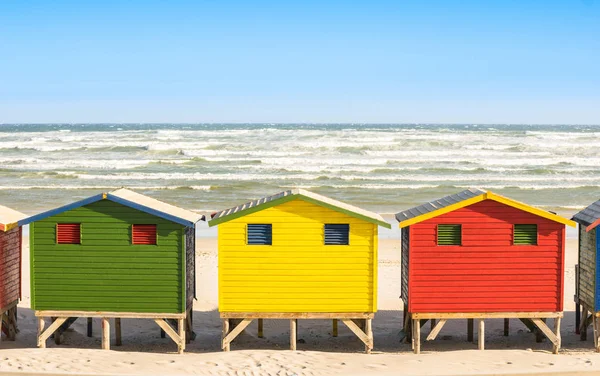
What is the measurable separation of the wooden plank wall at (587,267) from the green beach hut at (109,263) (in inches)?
356

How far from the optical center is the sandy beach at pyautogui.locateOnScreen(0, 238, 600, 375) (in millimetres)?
16531

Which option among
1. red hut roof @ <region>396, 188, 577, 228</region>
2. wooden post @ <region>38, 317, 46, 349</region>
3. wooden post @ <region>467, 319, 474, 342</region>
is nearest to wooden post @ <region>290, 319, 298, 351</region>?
red hut roof @ <region>396, 188, 577, 228</region>

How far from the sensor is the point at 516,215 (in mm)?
17844

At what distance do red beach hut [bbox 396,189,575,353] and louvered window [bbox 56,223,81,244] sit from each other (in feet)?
23.4

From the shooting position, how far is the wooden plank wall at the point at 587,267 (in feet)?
60.0

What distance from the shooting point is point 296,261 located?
17781mm

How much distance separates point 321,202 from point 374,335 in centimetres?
450

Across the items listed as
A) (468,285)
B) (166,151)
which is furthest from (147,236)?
(166,151)

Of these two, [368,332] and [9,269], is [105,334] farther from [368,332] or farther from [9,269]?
[368,332]

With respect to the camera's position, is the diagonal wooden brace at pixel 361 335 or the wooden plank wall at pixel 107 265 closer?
the wooden plank wall at pixel 107 265

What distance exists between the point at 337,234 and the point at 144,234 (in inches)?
167

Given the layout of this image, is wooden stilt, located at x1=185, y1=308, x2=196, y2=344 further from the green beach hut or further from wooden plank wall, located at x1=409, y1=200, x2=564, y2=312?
wooden plank wall, located at x1=409, y1=200, x2=564, y2=312

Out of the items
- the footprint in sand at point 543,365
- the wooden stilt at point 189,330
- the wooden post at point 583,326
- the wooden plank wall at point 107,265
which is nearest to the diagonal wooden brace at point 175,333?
the wooden plank wall at point 107,265

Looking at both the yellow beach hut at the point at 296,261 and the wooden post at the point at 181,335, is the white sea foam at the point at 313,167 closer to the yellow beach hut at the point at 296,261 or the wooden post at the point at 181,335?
the wooden post at the point at 181,335
